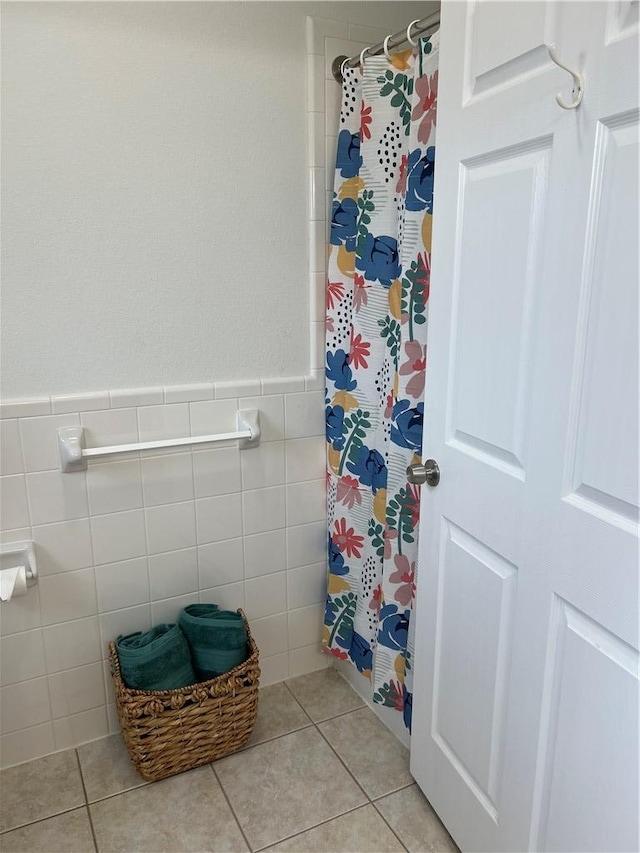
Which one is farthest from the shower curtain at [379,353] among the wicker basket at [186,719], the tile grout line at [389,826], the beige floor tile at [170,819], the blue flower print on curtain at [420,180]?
the beige floor tile at [170,819]

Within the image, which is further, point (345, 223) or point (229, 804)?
point (345, 223)

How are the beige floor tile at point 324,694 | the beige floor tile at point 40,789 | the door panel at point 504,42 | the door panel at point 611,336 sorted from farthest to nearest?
the beige floor tile at point 324,694, the beige floor tile at point 40,789, the door panel at point 504,42, the door panel at point 611,336

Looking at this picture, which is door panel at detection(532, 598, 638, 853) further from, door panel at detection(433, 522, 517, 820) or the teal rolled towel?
the teal rolled towel

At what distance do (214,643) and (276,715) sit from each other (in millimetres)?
393

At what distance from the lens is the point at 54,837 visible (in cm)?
152

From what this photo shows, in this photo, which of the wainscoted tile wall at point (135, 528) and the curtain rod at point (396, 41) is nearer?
the curtain rod at point (396, 41)

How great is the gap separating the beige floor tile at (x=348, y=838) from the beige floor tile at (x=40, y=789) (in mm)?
554

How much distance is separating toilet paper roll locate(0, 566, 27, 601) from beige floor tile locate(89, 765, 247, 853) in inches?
23.6

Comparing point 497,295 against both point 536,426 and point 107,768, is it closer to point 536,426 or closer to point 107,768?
point 536,426

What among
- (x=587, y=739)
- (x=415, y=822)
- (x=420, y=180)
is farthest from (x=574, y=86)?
(x=415, y=822)

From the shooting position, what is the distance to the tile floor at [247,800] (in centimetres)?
151

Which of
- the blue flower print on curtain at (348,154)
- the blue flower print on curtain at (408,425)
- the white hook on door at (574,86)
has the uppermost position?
the blue flower print on curtain at (348,154)

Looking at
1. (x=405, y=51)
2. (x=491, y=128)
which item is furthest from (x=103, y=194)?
(x=491, y=128)

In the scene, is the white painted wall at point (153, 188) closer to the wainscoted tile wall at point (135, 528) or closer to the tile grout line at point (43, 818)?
the wainscoted tile wall at point (135, 528)
